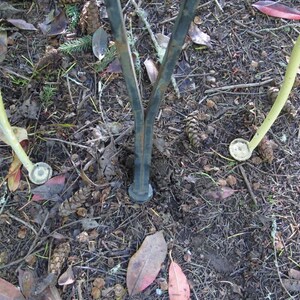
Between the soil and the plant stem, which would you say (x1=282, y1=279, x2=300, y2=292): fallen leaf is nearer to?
the soil

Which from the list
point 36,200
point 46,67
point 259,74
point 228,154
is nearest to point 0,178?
point 36,200

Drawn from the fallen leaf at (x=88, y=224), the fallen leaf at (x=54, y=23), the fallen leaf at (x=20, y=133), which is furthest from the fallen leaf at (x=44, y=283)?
the fallen leaf at (x=54, y=23)

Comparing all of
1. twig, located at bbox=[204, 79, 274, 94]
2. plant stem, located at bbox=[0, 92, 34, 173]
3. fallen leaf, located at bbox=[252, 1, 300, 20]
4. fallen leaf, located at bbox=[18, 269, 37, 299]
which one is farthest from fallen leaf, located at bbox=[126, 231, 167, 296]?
fallen leaf, located at bbox=[252, 1, 300, 20]

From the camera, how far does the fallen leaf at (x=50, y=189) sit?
4.01 ft

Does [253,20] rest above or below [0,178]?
above

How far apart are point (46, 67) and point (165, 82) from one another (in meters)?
0.58

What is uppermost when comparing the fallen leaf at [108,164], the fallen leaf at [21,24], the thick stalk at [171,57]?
the thick stalk at [171,57]

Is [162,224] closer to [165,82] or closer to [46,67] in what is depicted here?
[165,82]

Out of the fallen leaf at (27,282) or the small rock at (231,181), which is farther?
the small rock at (231,181)

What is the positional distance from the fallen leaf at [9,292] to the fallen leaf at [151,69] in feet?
2.20

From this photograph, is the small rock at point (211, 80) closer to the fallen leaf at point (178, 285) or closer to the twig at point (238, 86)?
the twig at point (238, 86)

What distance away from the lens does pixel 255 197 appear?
49.8 inches

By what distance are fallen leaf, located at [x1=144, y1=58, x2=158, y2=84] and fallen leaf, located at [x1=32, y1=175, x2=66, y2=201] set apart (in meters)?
0.39

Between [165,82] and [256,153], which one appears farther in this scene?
[256,153]
